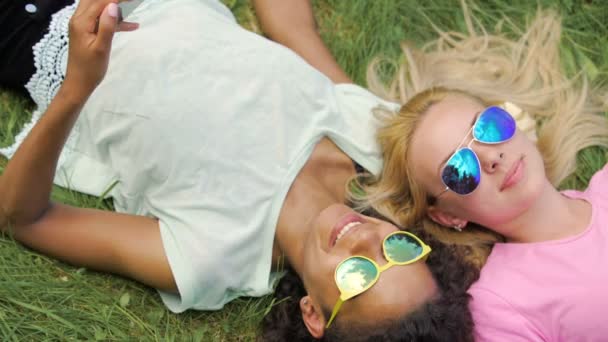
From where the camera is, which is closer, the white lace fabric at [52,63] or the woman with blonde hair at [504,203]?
the woman with blonde hair at [504,203]

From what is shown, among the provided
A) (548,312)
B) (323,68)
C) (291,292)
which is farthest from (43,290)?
(548,312)

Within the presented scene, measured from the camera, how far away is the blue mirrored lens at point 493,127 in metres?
2.85

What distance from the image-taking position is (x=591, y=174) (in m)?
3.62

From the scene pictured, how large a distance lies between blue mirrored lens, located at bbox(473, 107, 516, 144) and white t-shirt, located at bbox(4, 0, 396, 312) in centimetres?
56

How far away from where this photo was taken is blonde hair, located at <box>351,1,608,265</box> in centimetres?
315

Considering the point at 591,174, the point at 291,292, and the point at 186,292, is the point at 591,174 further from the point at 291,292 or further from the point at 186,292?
the point at 186,292

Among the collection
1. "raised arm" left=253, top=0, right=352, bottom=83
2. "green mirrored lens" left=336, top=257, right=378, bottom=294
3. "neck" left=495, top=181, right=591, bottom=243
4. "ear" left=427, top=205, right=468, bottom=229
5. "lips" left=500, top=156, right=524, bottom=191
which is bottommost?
"ear" left=427, top=205, right=468, bottom=229

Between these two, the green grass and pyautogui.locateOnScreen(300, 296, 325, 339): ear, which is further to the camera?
the green grass

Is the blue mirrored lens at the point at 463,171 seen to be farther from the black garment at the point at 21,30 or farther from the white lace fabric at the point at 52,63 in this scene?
the black garment at the point at 21,30

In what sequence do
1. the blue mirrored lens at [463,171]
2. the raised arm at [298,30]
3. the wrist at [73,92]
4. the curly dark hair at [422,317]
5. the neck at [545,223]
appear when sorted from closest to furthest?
the curly dark hair at [422,317] → the wrist at [73,92] → the blue mirrored lens at [463,171] → the neck at [545,223] → the raised arm at [298,30]

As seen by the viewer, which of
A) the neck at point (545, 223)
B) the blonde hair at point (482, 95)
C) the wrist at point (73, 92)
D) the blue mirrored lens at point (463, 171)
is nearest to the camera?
the wrist at point (73, 92)

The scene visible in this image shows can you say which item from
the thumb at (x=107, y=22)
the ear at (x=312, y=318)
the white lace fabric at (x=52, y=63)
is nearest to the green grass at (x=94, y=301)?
the white lace fabric at (x=52, y=63)

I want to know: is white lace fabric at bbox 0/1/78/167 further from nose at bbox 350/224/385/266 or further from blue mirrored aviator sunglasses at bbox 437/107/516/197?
blue mirrored aviator sunglasses at bbox 437/107/516/197

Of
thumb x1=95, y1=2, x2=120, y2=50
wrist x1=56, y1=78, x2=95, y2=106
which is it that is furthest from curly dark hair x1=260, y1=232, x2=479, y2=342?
thumb x1=95, y1=2, x2=120, y2=50
